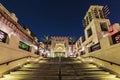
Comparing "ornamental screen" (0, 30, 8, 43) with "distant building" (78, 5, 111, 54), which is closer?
"ornamental screen" (0, 30, 8, 43)

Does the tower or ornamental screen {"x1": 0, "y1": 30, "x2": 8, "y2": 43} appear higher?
the tower

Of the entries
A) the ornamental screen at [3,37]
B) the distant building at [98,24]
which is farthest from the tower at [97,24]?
the ornamental screen at [3,37]

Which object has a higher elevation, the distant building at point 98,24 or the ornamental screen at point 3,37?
the distant building at point 98,24

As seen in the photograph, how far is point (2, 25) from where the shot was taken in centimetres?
1032

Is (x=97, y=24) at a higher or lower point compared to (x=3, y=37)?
higher

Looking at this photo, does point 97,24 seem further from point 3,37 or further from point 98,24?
point 3,37

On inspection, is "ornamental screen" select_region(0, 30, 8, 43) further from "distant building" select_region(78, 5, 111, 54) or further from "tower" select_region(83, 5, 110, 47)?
"tower" select_region(83, 5, 110, 47)

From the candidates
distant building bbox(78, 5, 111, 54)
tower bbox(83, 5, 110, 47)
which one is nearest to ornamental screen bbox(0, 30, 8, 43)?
distant building bbox(78, 5, 111, 54)

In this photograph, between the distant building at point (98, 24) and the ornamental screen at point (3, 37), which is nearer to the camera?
the ornamental screen at point (3, 37)

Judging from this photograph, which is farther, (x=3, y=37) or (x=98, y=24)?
(x=98, y=24)

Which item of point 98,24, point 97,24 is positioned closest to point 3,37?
point 97,24

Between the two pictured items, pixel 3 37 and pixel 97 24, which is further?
pixel 97 24

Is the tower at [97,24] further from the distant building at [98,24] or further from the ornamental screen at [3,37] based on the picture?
the ornamental screen at [3,37]

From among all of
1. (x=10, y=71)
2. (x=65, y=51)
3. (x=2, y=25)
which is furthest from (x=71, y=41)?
(x=10, y=71)
